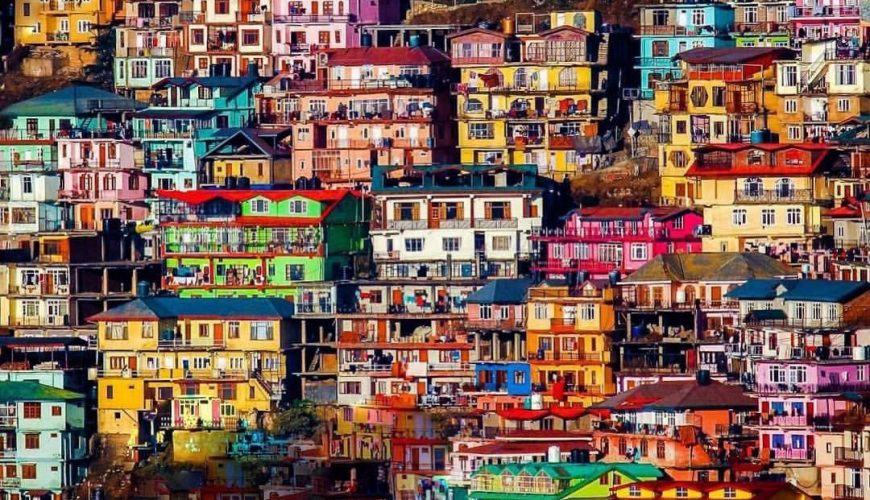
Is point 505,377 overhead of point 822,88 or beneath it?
beneath

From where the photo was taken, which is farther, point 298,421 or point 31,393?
point 31,393

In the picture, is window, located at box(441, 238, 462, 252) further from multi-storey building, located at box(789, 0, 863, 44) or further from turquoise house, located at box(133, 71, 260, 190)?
multi-storey building, located at box(789, 0, 863, 44)

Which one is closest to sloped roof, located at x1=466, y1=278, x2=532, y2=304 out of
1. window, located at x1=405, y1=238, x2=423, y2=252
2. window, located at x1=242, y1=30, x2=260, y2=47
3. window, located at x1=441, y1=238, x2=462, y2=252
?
window, located at x1=441, y1=238, x2=462, y2=252

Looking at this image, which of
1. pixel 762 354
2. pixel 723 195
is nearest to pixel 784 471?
pixel 762 354

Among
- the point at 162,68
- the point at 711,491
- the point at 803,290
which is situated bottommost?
the point at 711,491

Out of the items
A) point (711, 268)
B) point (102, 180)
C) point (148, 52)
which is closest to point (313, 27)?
point (148, 52)

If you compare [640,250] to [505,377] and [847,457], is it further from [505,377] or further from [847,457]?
[847,457]
